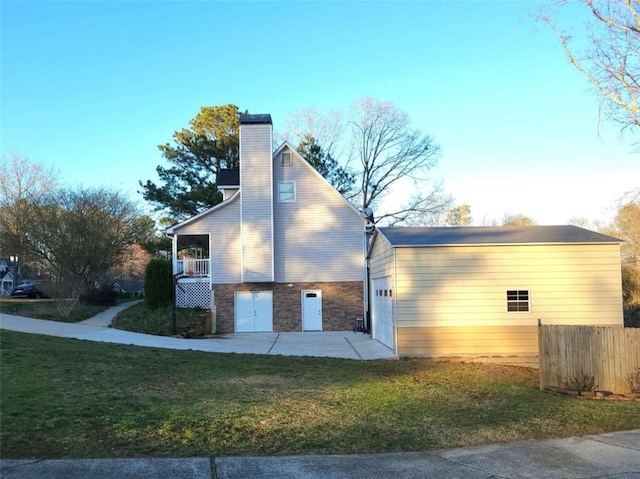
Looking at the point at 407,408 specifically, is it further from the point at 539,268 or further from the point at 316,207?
the point at 316,207

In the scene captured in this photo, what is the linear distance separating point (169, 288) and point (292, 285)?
5.57 m

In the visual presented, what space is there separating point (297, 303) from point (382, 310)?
640cm

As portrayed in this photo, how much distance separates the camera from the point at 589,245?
15.5 meters

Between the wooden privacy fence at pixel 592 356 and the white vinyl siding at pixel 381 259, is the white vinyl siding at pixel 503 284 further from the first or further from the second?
the wooden privacy fence at pixel 592 356

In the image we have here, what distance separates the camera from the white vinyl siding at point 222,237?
23812 mm

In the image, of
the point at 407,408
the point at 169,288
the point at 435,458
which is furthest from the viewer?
the point at 169,288

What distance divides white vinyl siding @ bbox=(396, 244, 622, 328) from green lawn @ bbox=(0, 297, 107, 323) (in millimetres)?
14615

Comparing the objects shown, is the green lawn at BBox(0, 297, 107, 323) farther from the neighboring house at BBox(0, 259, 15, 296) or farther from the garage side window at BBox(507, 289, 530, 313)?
the neighboring house at BBox(0, 259, 15, 296)

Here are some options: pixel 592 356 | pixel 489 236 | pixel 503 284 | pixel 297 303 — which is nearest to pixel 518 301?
pixel 503 284

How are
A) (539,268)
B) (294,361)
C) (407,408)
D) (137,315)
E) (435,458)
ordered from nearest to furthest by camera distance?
(435,458)
(407,408)
(294,361)
(539,268)
(137,315)

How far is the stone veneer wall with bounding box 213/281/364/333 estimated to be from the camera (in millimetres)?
23656

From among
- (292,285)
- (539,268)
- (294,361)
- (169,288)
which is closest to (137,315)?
(169,288)

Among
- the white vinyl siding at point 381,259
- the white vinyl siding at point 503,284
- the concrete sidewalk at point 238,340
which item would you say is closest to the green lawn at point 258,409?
the white vinyl siding at point 503,284

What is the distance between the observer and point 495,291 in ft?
50.4
